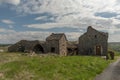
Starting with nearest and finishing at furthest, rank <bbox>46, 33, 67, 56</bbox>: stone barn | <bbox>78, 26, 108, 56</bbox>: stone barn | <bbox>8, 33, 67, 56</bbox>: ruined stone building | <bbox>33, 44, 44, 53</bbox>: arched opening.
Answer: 1. <bbox>78, 26, 108, 56</bbox>: stone barn
2. <bbox>46, 33, 67, 56</bbox>: stone barn
3. <bbox>8, 33, 67, 56</bbox>: ruined stone building
4. <bbox>33, 44, 44, 53</bbox>: arched opening

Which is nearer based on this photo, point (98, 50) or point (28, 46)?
point (98, 50)

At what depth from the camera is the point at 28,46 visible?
72.1 metres

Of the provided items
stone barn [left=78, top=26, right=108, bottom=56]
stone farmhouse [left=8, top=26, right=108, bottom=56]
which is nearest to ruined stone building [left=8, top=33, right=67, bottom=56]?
stone farmhouse [left=8, top=26, right=108, bottom=56]

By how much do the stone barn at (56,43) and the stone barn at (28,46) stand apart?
2.59 meters

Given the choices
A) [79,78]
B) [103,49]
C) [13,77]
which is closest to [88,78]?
[79,78]

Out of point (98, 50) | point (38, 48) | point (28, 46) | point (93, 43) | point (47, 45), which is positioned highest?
point (93, 43)

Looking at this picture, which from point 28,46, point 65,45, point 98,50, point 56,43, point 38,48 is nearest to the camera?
point 56,43

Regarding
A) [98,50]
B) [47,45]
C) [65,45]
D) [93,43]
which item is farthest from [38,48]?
[98,50]

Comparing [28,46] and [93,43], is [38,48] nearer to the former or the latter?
[28,46]

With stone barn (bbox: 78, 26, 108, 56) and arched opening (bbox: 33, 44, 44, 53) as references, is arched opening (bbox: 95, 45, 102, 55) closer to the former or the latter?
stone barn (bbox: 78, 26, 108, 56)

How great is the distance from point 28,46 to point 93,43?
21763 mm

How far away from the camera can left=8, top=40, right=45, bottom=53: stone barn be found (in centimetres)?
7106

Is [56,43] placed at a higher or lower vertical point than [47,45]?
higher

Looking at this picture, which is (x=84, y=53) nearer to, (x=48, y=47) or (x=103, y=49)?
(x=103, y=49)
